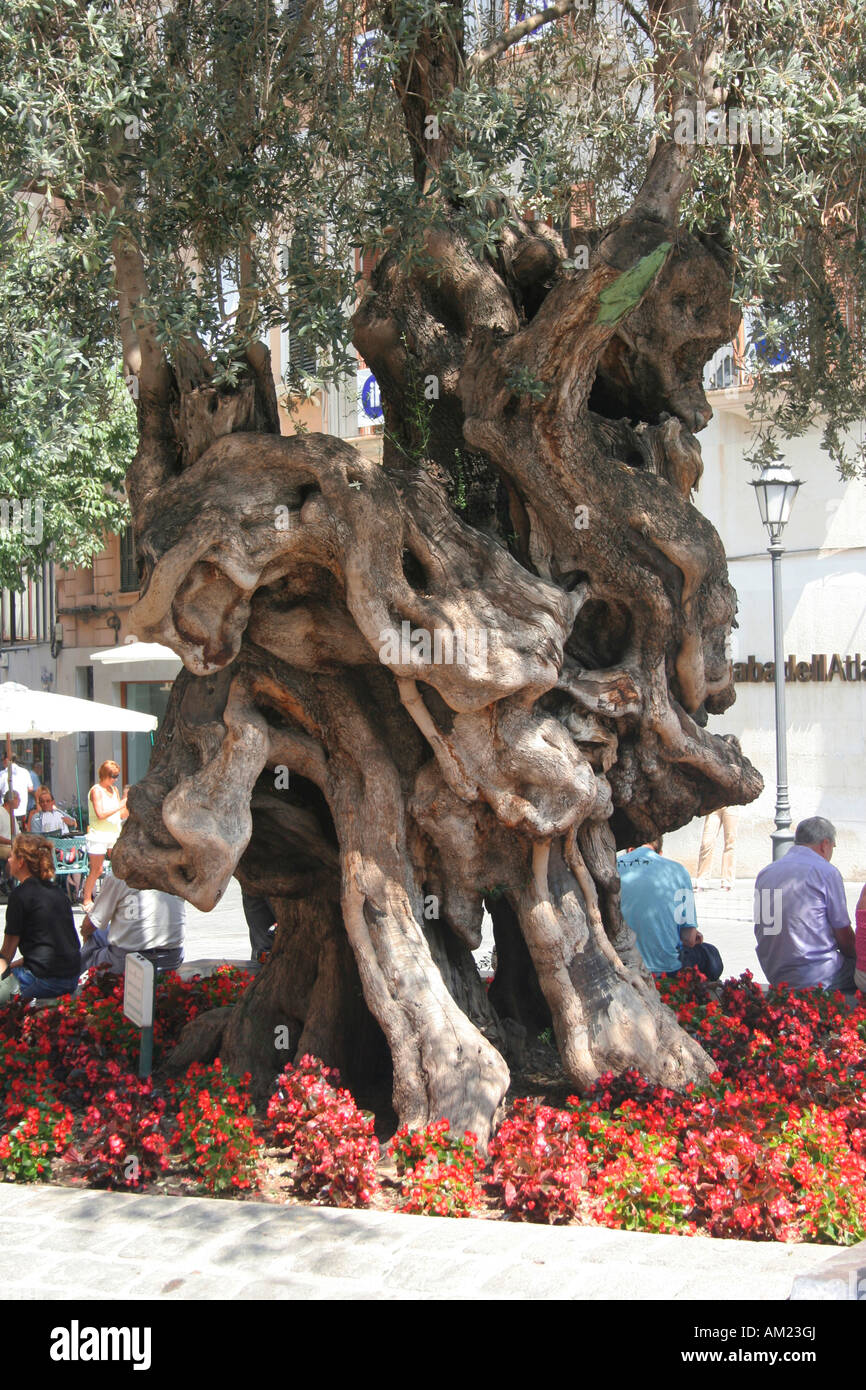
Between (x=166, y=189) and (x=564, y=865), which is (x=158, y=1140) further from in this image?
(x=166, y=189)

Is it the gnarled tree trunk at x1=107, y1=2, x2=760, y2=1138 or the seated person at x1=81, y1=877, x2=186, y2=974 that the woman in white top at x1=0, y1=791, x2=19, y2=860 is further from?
the gnarled tree trunk at x1=107, y1=2, x2=760, y2=1138

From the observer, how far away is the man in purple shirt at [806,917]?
300 inches

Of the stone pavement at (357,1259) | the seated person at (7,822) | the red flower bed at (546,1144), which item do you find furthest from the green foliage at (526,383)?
the seated person at (7,822)

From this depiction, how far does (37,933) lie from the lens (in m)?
8.29

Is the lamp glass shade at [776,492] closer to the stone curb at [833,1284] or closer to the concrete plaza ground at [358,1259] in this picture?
the concrete plaza ground at [358,1259]

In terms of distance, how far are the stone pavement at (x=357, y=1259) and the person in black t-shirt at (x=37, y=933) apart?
3.35m

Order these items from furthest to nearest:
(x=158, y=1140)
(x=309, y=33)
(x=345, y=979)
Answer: (x=345, y=979) < (x=309, y=33) < (x=158, y=1140)

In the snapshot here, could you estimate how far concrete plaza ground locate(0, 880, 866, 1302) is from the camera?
13.6 ft

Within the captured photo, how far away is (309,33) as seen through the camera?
6.51 metres

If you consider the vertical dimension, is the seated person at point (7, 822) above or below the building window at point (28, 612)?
below

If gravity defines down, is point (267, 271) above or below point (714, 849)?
above

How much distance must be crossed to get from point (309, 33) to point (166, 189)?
46.6 inches

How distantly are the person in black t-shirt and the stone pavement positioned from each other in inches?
132
